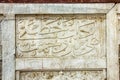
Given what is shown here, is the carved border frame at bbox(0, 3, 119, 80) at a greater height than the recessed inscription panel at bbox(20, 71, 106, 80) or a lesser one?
greater

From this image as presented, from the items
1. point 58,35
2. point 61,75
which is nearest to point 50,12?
point 58,35

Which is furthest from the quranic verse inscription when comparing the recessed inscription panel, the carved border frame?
the recessed inscription panel

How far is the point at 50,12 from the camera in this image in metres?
3.33

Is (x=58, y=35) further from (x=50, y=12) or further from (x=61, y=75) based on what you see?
(x=61, y=75)

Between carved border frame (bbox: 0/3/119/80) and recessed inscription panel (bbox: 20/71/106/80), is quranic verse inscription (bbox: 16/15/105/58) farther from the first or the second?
recessed inscription panel (bbox: 20/71/106/80)

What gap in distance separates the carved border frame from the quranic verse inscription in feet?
0.22

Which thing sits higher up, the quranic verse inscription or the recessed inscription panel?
the quranic verse inscription

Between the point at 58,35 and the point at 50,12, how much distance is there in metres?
0.28

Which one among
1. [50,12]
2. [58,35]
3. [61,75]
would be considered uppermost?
[50,12]

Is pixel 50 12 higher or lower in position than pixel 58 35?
higher

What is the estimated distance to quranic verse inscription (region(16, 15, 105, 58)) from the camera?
11.1 feet

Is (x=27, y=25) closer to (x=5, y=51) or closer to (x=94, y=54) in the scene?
(x=5, y=51)

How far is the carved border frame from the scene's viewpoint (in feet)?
10.9

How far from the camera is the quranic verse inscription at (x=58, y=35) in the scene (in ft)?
11.1
